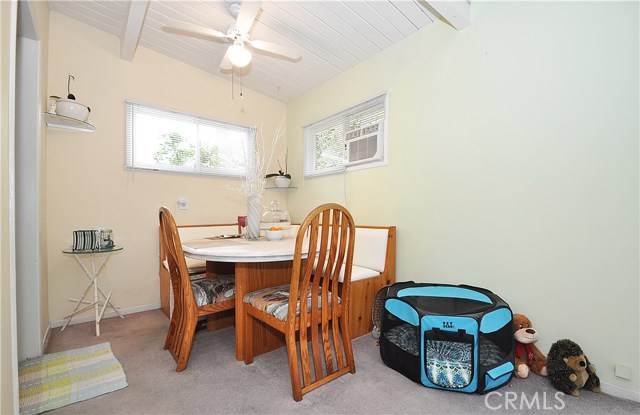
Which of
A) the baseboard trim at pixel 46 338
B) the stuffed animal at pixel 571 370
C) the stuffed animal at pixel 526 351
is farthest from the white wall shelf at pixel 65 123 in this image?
the stuffed animal at pixel 571 370

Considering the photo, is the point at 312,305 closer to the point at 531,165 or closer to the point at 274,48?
the point at 531,165

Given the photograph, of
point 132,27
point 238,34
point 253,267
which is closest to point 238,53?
point 238,34

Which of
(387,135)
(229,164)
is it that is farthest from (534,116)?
(229,164)

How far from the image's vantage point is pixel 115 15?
2.51 m

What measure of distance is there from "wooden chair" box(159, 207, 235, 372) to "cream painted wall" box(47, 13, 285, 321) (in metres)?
1.24

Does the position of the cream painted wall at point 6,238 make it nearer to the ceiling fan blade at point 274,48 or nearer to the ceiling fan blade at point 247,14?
the ceiling fan blade at point 247,14

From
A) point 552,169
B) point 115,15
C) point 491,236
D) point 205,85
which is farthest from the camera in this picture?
point 205,85

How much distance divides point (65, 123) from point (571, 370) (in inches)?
155

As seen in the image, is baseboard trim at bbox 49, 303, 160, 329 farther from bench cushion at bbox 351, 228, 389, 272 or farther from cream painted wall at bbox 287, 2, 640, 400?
cream painted wall at bbox 287, 2, 640, 400

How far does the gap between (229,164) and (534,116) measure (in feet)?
9.87

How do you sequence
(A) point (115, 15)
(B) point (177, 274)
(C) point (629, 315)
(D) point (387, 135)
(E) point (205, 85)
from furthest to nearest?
(E) point (205, 85)
(D) point (387, 135)
(A) point (115, 15)
(B) point (177, 274)
(C) point (629, 315)

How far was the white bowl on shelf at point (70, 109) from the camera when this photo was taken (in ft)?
7.40

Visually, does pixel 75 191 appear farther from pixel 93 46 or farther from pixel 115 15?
pixel 115 15

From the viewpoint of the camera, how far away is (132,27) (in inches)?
93.5
